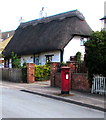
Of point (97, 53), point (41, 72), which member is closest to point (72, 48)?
point (41, 72)

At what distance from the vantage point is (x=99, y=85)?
13383 mm

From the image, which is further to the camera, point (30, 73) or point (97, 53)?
point (30, 73)

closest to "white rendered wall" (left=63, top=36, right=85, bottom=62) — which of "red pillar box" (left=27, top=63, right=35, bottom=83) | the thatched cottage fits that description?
the thatched cottage

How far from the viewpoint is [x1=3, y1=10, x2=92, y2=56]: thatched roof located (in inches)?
1096

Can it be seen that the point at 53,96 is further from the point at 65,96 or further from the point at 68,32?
the point at 68,32

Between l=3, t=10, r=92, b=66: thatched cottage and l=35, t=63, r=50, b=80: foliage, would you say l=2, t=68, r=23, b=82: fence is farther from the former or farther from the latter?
l=3, t=10, r=92, b=66: thatched cottage

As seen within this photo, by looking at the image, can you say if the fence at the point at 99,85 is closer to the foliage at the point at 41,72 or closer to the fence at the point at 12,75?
the foliage at the point at 41,72

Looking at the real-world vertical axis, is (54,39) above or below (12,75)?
above

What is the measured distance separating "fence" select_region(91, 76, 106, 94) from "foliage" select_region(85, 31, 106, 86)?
405 millimetres

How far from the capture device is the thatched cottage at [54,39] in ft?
90.9

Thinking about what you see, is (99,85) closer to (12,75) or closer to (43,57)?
(12,75)

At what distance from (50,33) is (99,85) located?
692 inches

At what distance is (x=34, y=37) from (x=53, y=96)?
20.5 m

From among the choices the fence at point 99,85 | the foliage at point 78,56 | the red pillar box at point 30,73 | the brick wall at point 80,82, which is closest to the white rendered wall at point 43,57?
the foliage at point 78,56
